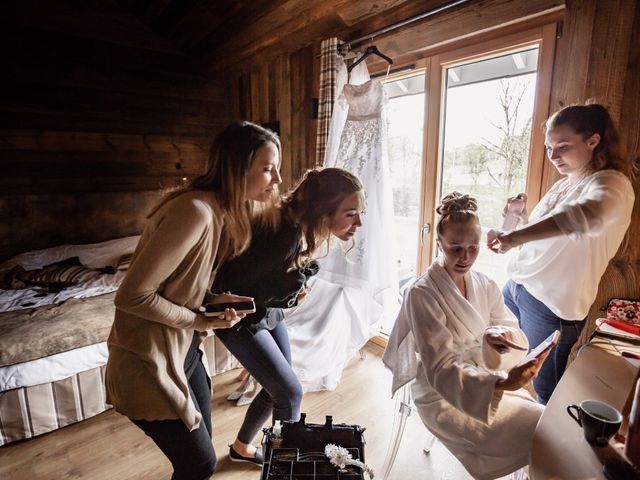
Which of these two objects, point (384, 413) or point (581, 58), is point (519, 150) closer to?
point (581, 58)

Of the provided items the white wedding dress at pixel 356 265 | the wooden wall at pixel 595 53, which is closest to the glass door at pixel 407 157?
the white wedding dress at pixel 356 265

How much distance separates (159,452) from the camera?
1.75 metres

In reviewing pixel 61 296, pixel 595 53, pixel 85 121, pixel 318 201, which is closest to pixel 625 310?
pixel 595 53

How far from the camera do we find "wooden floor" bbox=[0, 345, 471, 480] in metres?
1.62

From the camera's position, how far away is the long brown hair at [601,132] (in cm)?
122

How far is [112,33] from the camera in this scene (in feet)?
10.2

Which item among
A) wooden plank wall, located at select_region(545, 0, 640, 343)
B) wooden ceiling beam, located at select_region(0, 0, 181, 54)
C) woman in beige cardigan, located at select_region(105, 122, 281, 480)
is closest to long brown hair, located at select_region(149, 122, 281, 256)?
woman in beige cardigan, located at select_region(105, 122, 281, 480)

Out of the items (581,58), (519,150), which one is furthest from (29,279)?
(581,58)

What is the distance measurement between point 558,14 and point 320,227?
57.1 inches

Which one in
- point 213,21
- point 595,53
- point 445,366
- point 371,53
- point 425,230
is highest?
point 213,21

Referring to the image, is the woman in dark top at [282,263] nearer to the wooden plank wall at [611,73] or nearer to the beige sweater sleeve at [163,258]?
Result: the beige sweater sleeve at [163,258]

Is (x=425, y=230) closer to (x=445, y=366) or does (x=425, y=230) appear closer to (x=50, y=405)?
(x=445, y=366)

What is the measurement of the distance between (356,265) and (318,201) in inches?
41.8

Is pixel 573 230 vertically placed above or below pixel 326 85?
below
